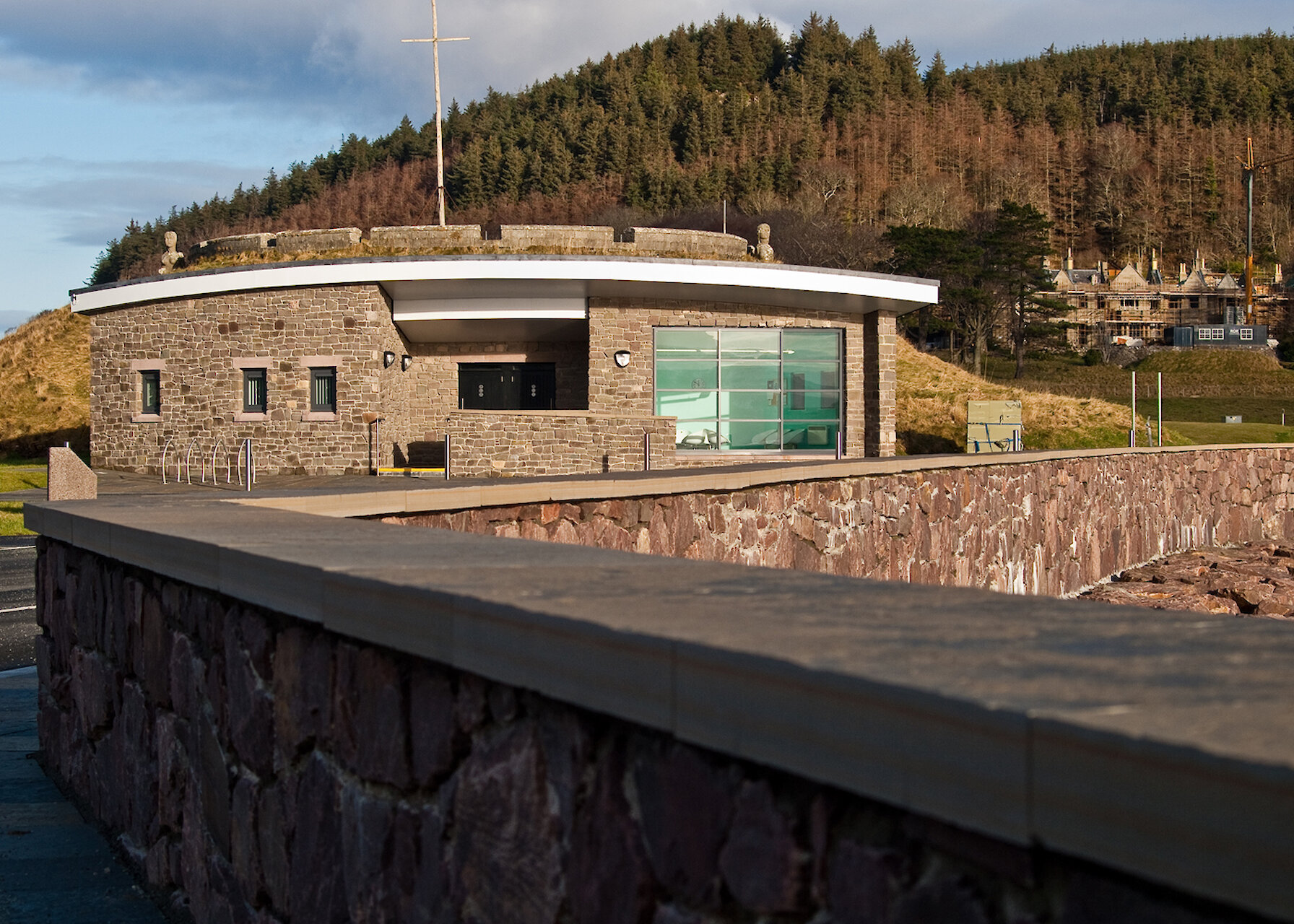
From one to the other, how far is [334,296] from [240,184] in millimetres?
103623

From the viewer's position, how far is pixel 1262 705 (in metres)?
1.22

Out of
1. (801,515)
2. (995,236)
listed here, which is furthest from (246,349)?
(995,236)

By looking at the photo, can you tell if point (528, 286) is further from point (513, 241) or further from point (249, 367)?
point (249, 367)

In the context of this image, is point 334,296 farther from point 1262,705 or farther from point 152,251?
point 152,251

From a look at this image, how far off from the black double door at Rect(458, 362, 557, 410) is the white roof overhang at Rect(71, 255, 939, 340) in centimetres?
120

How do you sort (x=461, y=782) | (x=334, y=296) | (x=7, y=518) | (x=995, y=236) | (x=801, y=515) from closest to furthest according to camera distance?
1. (x=461, y=782)
2. (x=801, y=515)
3. (x=7, y=518)
4. (x=334, y=296)
5. (x=995, y=236)

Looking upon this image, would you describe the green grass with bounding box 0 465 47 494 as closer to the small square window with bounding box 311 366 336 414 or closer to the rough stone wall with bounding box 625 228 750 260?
the small square window with bounding box 311 366 336 414

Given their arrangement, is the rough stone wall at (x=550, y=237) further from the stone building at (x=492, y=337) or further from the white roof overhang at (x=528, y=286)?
the white roof overhang at (x=528, y=286)

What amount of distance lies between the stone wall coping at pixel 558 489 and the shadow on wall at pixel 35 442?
117ft

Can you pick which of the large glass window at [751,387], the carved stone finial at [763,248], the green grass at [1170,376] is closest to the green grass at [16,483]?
the large glass window at [751,387]

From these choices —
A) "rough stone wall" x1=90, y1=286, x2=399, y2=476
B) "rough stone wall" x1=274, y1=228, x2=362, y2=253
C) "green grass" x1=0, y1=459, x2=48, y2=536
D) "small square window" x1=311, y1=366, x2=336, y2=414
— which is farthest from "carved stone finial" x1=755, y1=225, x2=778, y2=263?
"green grass" x1=0, y1=459, x2=48, y2=536

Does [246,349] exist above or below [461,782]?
above

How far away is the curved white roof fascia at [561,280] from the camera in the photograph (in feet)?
80.9

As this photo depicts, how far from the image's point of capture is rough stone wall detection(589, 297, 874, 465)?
2553 centimetres
